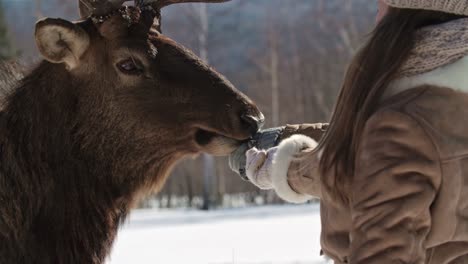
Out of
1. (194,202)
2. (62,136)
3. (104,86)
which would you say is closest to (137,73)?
(104,86)

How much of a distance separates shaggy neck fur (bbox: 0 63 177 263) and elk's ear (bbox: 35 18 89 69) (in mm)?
103

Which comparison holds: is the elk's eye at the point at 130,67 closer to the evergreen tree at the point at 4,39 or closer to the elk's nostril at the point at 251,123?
the elk's nostril at the point at 251,123

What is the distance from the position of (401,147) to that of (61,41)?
2.15 metres

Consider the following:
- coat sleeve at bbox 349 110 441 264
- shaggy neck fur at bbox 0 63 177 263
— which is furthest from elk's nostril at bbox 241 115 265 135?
coat sleeve at bbox 349 110 441 264

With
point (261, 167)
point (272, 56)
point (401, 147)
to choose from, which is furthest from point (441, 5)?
point (272, 56)

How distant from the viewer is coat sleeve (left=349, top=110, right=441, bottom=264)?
1803 millimetres

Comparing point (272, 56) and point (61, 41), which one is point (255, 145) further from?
point (272, 56)

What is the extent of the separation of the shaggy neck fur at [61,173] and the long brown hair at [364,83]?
1.65 m

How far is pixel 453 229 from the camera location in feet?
6.51

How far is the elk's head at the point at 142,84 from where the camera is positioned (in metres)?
3.56

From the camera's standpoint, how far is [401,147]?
6.07 ft

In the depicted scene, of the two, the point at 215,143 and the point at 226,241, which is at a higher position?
the point at 215,143

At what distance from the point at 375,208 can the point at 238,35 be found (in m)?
36.1

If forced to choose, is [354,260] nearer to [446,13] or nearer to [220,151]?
[446,13]
